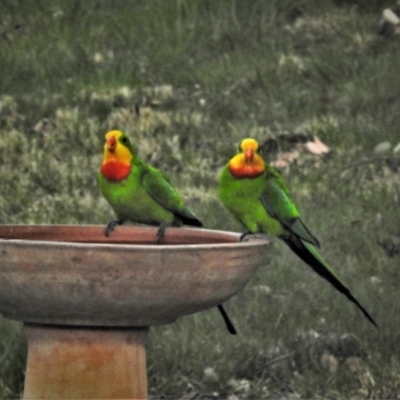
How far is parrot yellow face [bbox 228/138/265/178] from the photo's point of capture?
4.28 m

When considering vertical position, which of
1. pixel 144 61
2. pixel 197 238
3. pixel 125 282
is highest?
pixel 125 282

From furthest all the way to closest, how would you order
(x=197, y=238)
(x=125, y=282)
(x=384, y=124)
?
(x=384, y=124)
(x=197, y=238)
(x=125, y=282)

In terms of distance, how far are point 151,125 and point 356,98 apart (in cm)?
128

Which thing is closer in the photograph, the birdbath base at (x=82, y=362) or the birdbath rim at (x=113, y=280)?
the birdbath rim at (x=113, y=280)

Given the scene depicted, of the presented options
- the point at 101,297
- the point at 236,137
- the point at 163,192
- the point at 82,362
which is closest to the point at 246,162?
the point at 163,192

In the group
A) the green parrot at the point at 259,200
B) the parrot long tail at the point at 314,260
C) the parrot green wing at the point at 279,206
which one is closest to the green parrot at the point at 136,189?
the green parrot at the point at 259,200

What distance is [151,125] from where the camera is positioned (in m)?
7.23

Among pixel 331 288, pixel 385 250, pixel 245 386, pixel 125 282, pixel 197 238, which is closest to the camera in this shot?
pixel 125 282

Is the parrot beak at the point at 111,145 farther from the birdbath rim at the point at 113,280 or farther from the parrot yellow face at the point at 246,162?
the birdbath rim at the point at 113,280

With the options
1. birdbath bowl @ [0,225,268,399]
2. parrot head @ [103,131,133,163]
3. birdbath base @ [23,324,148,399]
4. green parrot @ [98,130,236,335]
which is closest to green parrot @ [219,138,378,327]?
green parrot @ [98,130,236,335]

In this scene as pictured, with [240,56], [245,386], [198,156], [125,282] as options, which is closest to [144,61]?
[240,56]

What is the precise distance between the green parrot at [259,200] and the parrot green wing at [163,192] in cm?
A: 25

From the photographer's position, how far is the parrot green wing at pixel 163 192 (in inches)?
162

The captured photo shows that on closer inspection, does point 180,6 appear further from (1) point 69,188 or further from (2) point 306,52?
(1) point 69,188
